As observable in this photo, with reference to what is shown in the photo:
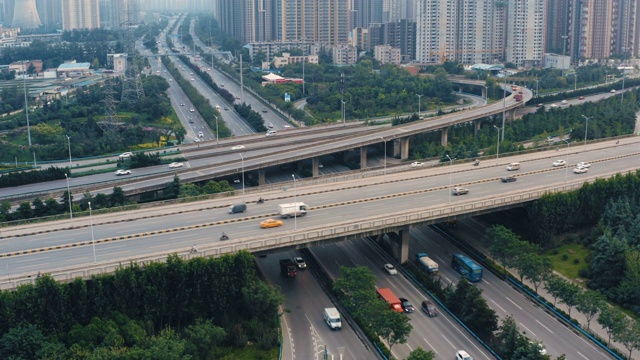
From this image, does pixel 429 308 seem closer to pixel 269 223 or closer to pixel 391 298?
pixel 391 298

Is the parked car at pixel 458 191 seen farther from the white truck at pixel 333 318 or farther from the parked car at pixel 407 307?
the white truck at pixel 333 318

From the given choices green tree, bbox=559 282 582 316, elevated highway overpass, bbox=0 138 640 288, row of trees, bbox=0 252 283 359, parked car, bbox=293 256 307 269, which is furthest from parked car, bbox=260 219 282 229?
green tree, bbox=559 282 582 316

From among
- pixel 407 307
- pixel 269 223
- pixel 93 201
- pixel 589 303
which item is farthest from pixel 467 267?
pixel 93 201

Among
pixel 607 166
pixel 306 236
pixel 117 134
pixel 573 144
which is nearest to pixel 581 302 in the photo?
pixel 306 236

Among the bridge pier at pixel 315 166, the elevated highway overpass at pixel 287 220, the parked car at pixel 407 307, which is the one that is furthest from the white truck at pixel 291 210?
the bridge pier at pixel 315 166

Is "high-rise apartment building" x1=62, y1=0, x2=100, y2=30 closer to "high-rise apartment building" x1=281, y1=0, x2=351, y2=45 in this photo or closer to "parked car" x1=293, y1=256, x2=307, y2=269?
"high-rise apartment building" x1=281, y1=0, x2=351, y2=45
